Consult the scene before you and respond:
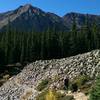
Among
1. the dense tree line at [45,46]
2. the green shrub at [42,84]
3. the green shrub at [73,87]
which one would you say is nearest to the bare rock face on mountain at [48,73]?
the green shrub at [42,84]

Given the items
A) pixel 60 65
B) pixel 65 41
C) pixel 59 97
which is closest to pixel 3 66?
pixel 65 41

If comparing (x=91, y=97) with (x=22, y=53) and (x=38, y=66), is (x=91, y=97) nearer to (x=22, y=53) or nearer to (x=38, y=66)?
(x=38, y=66)

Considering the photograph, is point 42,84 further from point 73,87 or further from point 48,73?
point 73,87

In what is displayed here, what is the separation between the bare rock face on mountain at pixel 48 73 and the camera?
51397mm

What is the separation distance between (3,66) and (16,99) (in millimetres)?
59552

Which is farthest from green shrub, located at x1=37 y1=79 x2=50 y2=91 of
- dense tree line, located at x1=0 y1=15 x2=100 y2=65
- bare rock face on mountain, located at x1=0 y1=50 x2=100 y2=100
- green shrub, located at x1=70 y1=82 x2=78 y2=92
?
dense tree line, located at x1=0 y1=15 x2=100 y2=65

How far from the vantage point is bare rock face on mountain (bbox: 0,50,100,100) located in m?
51.4

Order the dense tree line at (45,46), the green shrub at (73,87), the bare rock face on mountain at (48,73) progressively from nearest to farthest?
the green shrub at (73,87), the bare rock face on mountain at (48,73), the dense tree line at (45,46)

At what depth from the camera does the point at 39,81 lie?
5678 centimetres

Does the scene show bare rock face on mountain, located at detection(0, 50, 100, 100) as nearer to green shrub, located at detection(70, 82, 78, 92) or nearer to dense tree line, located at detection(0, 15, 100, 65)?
green shrub, located at detection(70, 82, 78, 92)

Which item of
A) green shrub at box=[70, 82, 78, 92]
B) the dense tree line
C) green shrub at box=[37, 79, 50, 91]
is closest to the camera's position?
green shrub at box=[70, 82, 78, 92]

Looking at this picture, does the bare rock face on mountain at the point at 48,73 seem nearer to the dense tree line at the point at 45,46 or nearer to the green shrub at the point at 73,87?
the green shrub at the point at 73,87

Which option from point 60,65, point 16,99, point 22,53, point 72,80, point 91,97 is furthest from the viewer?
point 22,53

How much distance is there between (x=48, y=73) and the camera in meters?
58.0
